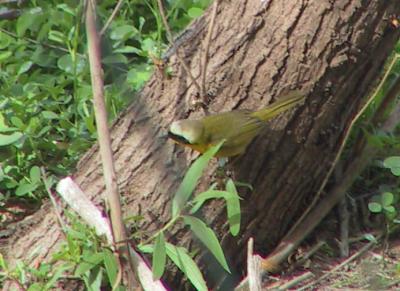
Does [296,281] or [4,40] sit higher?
[4,40]

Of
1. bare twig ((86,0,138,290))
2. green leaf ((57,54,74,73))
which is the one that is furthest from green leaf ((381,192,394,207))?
green leaf ((57,54,74,73))

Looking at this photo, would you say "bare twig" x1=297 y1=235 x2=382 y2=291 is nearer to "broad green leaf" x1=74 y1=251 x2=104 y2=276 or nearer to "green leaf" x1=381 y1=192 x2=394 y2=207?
"green leaf" x1=381 y1=192 x2=394 y2=207

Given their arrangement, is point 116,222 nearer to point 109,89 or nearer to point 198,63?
point 198,63

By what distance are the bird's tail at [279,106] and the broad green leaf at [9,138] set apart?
1098 mm

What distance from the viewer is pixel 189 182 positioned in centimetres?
325

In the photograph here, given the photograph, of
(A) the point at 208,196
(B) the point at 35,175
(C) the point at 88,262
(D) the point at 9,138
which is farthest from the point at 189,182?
(D) the point at 9,138

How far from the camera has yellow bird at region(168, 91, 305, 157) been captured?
11.0 feet

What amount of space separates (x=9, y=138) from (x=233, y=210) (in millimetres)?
1129

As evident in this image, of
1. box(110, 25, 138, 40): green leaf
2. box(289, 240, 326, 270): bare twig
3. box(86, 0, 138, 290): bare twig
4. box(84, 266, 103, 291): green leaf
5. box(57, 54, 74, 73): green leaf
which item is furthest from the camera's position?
box(110, 25, 138, 40): green leaf

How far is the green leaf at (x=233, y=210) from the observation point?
11.0 feet

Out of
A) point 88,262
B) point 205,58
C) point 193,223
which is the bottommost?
point 88,262

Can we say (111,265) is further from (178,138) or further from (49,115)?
(49,115)

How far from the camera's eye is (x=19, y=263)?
138 inches

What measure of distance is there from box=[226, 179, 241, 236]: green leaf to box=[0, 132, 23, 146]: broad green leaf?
1059mm
